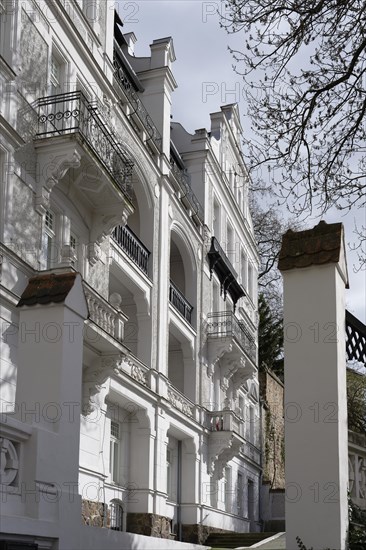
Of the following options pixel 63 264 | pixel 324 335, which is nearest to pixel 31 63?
pixel 63 264

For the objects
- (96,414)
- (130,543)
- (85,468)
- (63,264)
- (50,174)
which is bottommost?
(130,543)

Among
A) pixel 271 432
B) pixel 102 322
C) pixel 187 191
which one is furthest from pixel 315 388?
pixel 271 432

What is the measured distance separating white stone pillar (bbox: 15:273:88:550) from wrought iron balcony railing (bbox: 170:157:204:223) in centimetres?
1985

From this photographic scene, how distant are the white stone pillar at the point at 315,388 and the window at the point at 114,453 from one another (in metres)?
15.1

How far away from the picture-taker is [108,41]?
21438 millimetres

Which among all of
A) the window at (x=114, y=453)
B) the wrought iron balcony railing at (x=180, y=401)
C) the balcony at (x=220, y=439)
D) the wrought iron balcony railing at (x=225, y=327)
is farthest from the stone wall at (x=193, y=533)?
the wrought iron balcony railing at (x=225, y=327)

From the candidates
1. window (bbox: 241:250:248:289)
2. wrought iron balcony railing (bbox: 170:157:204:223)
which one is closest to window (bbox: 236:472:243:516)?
window (bbox: 241:250:248:289)

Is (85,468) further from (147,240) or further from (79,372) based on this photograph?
(79,372)

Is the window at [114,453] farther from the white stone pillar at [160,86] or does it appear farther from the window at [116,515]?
the white stone pillar at [160,86]

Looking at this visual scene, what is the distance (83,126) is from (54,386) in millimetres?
11648

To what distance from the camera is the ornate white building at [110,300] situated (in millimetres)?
7523

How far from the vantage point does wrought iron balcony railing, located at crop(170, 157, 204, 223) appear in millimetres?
27809

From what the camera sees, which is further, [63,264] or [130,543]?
[63,264]

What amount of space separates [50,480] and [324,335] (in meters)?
2.70
